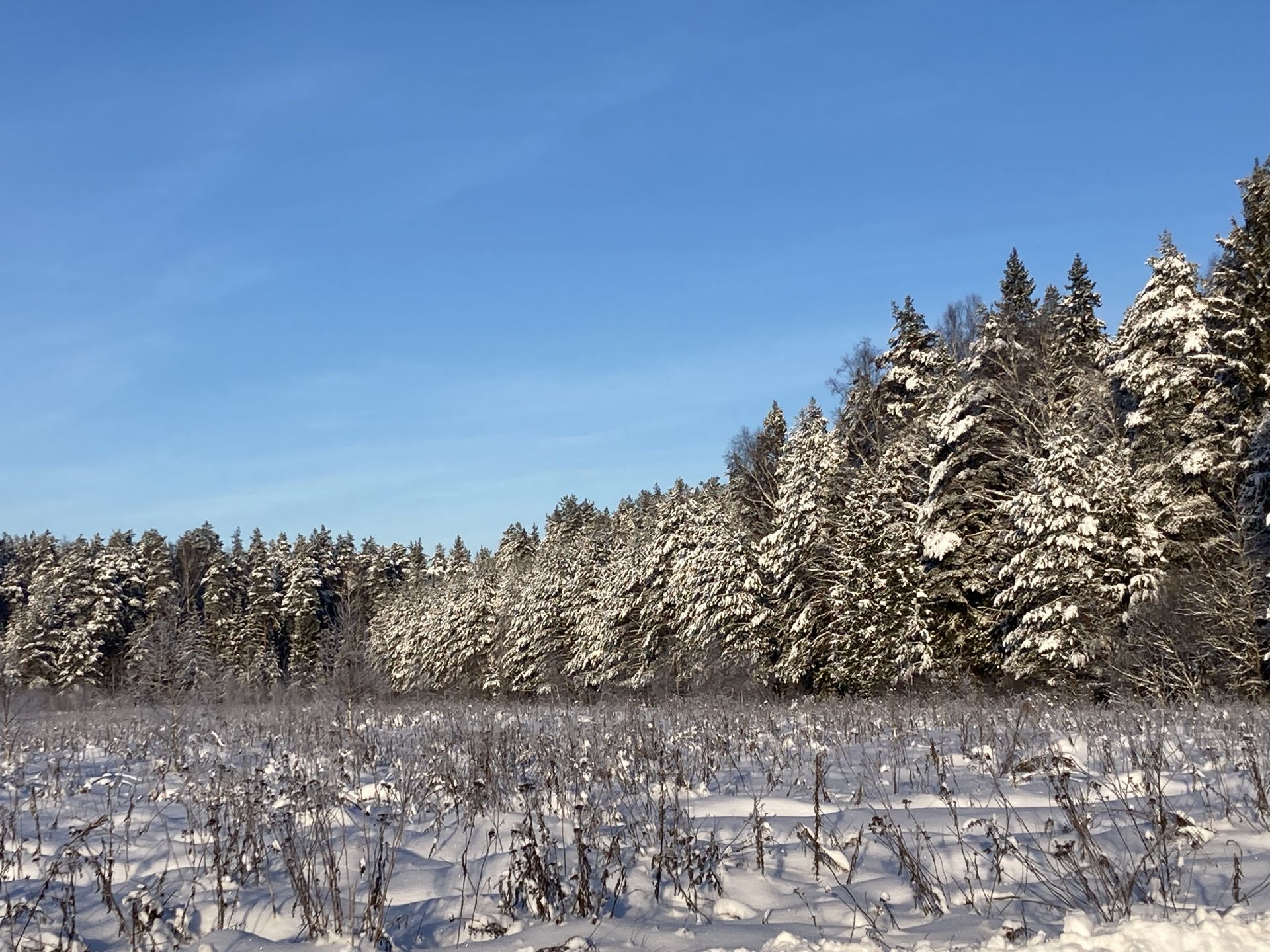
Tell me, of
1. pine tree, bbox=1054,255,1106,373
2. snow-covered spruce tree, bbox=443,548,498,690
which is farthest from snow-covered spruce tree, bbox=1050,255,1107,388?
snow-covered spruce tree, bbox=443,548,498,690

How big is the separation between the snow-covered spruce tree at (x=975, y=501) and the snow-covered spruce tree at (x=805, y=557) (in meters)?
3.98

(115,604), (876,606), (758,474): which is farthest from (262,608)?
(876,606)

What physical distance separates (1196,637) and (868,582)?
30.6ft

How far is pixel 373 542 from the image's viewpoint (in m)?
90.4

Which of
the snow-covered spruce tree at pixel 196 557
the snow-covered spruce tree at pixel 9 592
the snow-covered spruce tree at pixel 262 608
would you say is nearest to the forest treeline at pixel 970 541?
the snow-covered spruce tree at pixel 262 608

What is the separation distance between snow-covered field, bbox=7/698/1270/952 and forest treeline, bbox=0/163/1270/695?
8067mm

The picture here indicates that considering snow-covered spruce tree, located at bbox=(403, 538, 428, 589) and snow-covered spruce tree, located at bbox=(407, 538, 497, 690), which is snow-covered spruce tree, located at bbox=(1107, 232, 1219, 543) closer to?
snow-covered spruce tree, located at bbox=(407, 538, 497, 690)

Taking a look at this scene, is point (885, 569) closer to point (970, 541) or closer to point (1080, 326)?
point (970, 541)

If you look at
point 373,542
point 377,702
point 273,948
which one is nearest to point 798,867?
point 273,948

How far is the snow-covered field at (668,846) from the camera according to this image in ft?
12.0

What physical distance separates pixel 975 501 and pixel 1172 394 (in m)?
7.05

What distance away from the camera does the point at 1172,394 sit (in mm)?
24953

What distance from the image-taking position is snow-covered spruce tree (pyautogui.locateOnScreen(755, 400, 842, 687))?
31.2 meters

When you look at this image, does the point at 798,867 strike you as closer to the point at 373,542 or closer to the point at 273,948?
the point at 273,948
